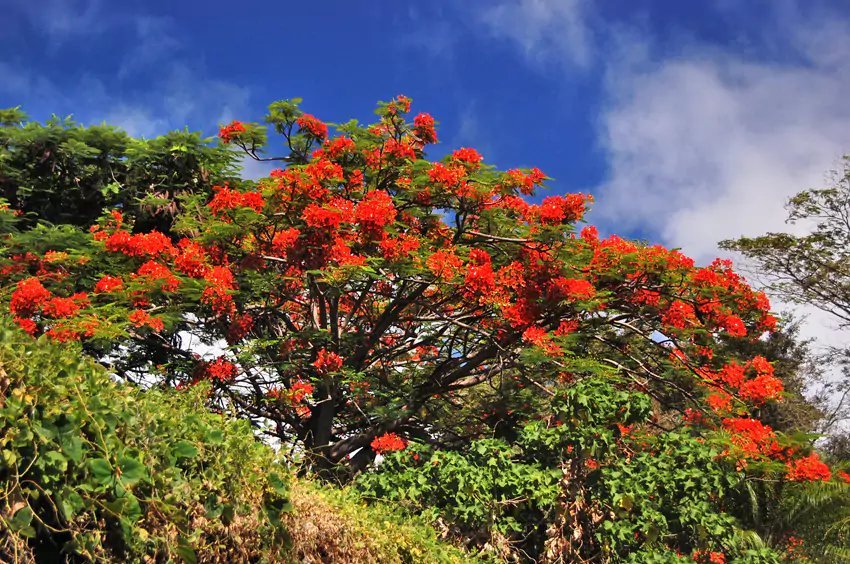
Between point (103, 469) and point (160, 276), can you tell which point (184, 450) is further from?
point (160, 276)

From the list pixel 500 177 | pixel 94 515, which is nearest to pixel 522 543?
pixel 500 177

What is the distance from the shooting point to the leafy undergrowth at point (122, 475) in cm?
268

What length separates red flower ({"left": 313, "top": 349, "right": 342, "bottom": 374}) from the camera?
11.4 metres

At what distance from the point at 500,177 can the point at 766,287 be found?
16852 millimetres

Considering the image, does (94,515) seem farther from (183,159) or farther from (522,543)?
(183,159)

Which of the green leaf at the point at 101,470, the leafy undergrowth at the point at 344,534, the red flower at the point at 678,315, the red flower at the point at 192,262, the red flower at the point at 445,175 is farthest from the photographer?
the red flower at the point at 678,315

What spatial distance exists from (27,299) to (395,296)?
5.38 m

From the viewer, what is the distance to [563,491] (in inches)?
320

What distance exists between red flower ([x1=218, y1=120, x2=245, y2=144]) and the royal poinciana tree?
1.4 inches

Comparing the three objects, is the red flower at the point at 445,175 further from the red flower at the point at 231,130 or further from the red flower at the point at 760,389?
the red flower at the point at 760,389

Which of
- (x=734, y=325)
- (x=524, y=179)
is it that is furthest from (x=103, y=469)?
(x=734, y=325)

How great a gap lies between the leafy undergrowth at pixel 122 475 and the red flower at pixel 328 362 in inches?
281

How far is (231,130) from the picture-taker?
1260cm

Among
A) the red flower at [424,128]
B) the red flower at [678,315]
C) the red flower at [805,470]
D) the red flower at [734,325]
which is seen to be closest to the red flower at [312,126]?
the red flower at [424,128]
